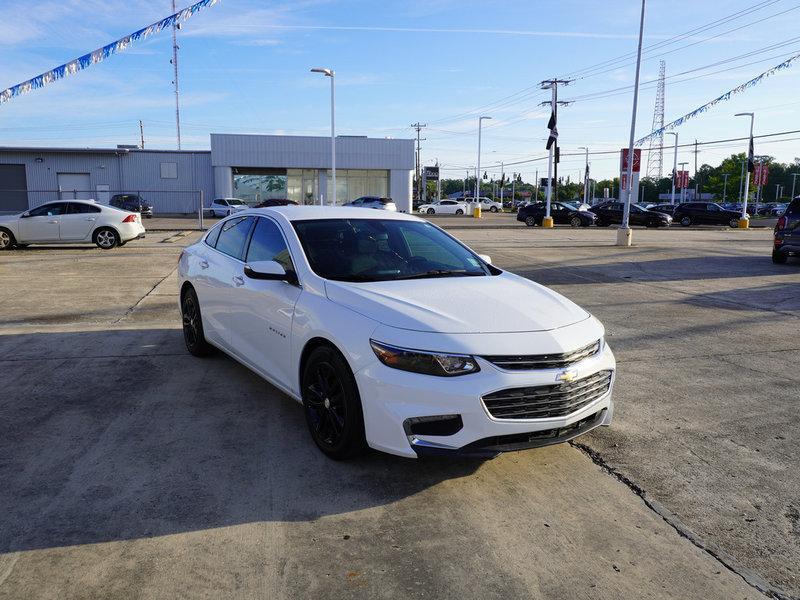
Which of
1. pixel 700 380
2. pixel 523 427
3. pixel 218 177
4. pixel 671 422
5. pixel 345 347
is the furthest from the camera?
pixel 218 177

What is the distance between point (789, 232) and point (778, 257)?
1009 mm

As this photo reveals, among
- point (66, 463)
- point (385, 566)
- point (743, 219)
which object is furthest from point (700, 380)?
point (743, 219)

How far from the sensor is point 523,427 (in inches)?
141

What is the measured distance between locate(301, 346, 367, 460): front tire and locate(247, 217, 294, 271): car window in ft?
2.93

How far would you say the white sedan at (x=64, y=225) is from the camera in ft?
60.9

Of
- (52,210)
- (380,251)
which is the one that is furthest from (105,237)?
(380,251)

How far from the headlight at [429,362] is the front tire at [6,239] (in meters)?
18.5

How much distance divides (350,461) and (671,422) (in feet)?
8.11

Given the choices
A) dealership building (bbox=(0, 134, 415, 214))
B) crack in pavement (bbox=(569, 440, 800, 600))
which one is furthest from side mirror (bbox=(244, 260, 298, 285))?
dealership building (bbox=(0, 134, 415, 214))

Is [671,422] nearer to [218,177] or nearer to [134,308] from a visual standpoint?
[134,308]

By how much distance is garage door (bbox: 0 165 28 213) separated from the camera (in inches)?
1871

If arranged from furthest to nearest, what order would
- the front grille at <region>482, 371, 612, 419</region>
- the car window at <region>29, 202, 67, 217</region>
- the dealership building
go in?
1. the dealership building
2. the car window at <region>29, 202, 67, 217</region>
3. the front grille at <region>482, 371, 612, 419</region>

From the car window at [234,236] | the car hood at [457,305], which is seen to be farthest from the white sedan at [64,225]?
the car hood at [457,305]

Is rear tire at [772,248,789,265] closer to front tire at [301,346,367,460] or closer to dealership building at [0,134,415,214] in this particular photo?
front tire at [301,346,367,460]
